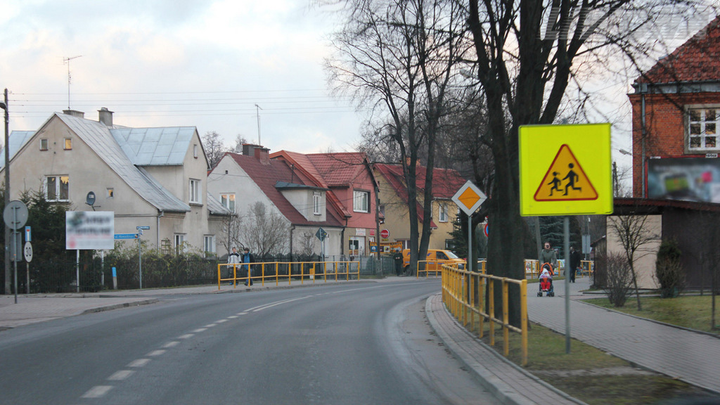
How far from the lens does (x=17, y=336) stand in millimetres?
13258

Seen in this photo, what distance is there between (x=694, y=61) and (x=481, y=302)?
481 cm

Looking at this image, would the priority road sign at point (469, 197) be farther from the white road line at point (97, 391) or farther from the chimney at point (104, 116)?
the chimney at point (104, 116)

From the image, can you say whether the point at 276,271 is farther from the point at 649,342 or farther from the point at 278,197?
the point at 649,342

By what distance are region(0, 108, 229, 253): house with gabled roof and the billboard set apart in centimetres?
2256

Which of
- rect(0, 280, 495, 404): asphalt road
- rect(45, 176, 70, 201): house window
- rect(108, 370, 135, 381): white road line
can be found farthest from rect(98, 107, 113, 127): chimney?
rect(108, 370, 135, 381): white road line

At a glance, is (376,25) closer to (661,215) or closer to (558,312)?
A: (558,312)

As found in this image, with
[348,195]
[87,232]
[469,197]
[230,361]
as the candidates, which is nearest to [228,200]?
[348,195]

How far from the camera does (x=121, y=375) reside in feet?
29.0

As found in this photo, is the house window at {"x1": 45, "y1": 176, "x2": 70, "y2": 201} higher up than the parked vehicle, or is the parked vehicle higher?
the house window at {"x1": 45, "y1": 176, "x2": 70, "y2": 201}

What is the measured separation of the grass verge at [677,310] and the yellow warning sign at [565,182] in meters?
4.20

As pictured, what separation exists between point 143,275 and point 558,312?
756 inches

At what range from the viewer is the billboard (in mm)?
26609

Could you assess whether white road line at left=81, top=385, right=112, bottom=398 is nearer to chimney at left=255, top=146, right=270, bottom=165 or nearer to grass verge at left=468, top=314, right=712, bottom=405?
grass verge at left=468, top=314, right=712, bottom=405

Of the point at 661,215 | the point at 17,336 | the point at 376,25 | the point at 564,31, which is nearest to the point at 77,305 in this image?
the point at 17,336
